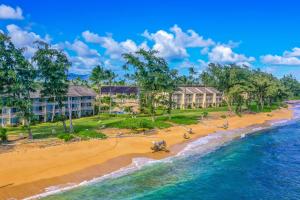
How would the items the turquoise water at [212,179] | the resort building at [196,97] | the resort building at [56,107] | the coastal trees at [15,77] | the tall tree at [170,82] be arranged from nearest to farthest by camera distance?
the turquoise water at [212,179] → the coastal trees at [15,77] → the resort building at [56,107] → the tall tree at [170,82] → the resort building at [196,97]

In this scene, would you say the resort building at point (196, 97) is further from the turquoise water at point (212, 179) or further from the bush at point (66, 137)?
the turquoise water at point (212, 179)

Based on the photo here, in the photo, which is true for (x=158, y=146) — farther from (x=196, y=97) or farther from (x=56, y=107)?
(x=196, y=97)

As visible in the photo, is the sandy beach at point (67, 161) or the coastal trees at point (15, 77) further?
the coastal trees at point (15, 77)

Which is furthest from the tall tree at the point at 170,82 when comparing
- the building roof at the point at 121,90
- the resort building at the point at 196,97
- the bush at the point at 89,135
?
the building roof at the point at 121,90

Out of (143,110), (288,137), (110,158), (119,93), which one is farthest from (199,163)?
(119,93)

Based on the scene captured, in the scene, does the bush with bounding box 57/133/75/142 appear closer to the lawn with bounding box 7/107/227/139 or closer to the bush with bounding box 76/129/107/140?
the lawn with bounding box 7/107/227/139

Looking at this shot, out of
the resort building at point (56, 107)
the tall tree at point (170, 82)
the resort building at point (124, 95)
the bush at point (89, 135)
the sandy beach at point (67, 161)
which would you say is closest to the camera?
the sandy beach at point (67, 161)

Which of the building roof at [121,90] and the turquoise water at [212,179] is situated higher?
the building roof at [121,90]

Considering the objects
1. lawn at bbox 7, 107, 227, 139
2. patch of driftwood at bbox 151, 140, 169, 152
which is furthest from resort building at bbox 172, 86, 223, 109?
patch of driftwood at bbox 151, 140, 169, 152
